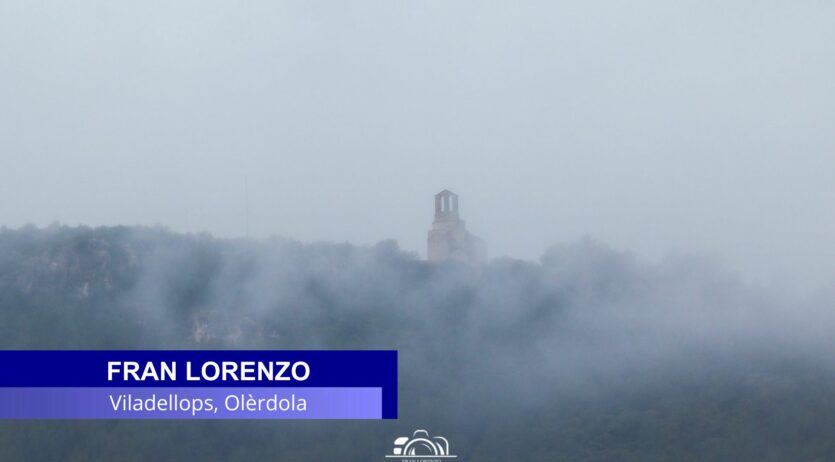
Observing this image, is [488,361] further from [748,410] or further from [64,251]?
[64,251]

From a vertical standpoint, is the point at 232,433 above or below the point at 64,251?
below

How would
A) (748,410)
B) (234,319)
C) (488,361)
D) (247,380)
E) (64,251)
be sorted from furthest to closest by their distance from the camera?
(64,251), (234,319), (488,361), (748,410), (247,380)

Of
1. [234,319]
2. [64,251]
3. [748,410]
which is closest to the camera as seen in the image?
[748,410]

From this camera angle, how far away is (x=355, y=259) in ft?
142

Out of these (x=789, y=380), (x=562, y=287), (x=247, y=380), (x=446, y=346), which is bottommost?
(x=247, y=380)

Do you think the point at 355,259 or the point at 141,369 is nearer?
the point at 141,369

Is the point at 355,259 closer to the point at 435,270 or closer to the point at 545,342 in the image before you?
the point at 435,270

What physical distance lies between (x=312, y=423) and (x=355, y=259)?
40.3 ft

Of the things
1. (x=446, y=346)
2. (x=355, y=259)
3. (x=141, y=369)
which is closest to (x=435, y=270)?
(x=355, y=259)
